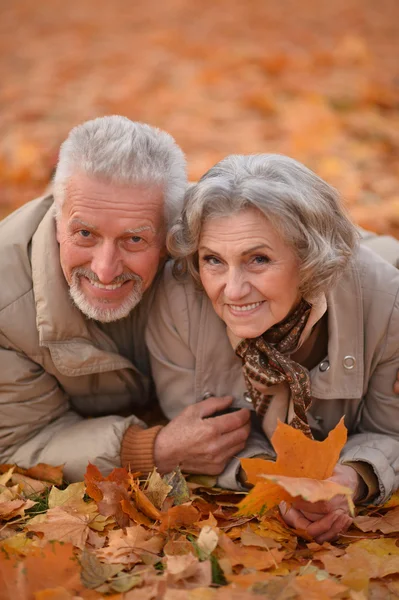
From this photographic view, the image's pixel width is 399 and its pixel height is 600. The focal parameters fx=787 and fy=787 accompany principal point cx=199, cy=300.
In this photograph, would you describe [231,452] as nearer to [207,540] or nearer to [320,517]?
[320,517]

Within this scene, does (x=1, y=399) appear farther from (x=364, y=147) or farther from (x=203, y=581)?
(x=364, y=147)

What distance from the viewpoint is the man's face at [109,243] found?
3.12 meters

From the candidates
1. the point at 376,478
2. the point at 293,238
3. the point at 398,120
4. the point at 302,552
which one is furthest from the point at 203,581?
the point at 398,120

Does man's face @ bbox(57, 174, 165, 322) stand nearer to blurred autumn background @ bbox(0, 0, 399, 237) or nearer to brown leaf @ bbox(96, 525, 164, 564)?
brown leaf @ bbox(96, 525, 164, 564)

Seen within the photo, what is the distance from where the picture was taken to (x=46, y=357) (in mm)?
3422

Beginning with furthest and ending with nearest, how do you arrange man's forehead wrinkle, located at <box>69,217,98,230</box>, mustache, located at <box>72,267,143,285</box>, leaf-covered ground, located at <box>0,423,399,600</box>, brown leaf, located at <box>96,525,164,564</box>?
mustache, located at <box>72,267,143,285</box> → man's forehead wrinkle, located at <box>69,217,98,230</box> → brown leaf, located at <box>96,525,164,564</box> → leaf-covered ground, located at <box>0,423,399,600</box>

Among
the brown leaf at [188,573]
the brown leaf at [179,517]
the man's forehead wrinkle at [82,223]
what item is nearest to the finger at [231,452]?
the brown leaf at [179,517]

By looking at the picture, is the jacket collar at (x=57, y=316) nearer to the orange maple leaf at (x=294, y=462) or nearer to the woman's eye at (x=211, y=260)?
the woman's eye at (x=211, y=260)

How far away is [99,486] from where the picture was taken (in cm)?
310

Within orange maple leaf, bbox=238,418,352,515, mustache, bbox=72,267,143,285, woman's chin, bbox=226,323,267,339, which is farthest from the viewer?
mustache, bbox=72,267,143,285

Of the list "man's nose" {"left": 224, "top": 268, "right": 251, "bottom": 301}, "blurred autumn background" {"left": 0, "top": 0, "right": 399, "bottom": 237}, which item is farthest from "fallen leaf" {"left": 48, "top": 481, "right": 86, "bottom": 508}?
"blurred autumn background" {"left": 0, "top": 0, "right": 399, "bottom": 237}

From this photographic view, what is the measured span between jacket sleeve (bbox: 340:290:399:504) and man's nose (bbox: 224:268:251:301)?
688 millimetres

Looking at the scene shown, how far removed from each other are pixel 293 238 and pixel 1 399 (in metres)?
1.47

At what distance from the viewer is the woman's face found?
2.90 m
